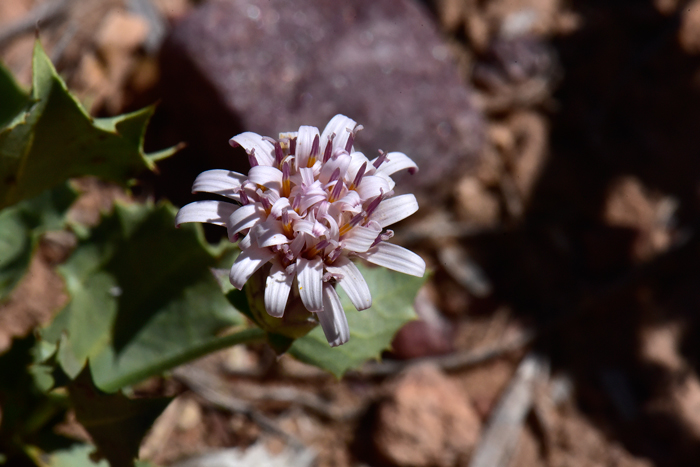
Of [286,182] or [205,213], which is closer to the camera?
[205,213]

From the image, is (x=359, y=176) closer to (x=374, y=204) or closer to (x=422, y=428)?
(x=374, y=204)

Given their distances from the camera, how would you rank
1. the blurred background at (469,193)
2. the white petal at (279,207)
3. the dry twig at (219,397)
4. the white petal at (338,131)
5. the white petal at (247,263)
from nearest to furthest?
the white petal at (247,263) → the white petal at (279,207) → the white petal at (338,131) → the dry twig at (219,397) → the blurred background at (469,193)

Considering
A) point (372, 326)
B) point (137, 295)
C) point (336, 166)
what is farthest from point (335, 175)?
point (137, 295)

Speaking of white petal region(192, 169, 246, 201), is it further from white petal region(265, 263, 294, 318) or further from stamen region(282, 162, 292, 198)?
white petal region(265, 263, 294, 318)

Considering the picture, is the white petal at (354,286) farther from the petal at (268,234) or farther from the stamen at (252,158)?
the stamen at (252,158)

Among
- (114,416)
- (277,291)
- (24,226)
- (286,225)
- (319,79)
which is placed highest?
(286,225)

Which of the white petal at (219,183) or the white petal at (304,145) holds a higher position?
the white petal at (304,145)

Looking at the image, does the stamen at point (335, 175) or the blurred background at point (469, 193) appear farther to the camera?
the blurred background at point (469, 193)

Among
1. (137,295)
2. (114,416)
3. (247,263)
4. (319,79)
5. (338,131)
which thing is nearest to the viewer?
(247,263)

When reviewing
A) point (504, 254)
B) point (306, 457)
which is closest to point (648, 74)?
point (504, 254)

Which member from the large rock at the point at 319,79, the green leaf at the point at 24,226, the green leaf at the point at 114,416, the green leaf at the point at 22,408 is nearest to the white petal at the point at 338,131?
the green leaf at the point at 114,416
